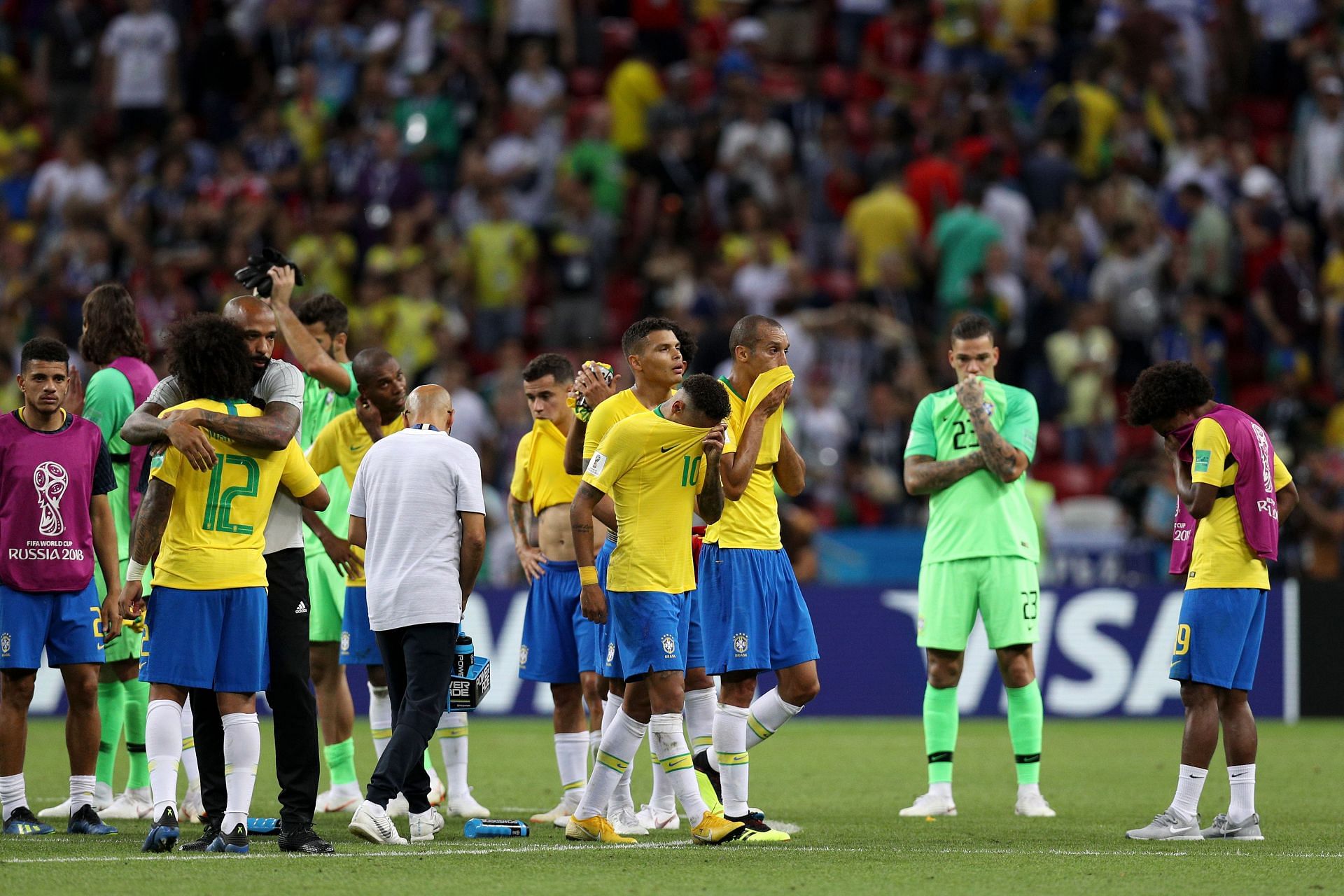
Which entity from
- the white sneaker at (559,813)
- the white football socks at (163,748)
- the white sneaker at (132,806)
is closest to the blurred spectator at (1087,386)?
the white sneaker at (559,813)

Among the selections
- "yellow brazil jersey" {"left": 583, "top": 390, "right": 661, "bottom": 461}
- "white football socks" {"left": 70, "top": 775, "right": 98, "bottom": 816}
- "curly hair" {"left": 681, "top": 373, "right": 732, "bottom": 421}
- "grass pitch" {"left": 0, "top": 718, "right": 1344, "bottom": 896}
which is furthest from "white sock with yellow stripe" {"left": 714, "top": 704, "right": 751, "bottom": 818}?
"white football socks" {"left": 70, "top": 775, "right": 98, "bottom": 816}

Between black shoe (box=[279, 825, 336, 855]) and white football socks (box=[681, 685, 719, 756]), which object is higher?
white football socks (box=[681, 685, 719, 756])

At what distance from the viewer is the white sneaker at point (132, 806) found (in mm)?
9805

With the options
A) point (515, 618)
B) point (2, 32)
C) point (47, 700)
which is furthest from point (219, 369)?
point (2, 32)

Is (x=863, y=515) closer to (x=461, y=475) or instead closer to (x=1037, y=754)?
(x=1037, y=754)

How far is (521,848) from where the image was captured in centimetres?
837

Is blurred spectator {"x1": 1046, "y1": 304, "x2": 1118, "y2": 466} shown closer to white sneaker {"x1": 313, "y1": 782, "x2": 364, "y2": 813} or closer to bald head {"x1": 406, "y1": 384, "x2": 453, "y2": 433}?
white sneaker {"x1": 313, "y1": 782, "x2": 364, "y2": 813}

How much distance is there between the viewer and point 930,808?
10000 mm

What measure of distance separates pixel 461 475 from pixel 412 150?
15004 mm

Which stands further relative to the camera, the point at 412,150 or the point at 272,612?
the point at 412,150

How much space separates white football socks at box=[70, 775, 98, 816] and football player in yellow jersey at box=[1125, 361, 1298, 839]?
207 inches

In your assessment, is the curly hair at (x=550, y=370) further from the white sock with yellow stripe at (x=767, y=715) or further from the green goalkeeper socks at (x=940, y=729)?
the green goalkeeper socks at (x=940, y=729)

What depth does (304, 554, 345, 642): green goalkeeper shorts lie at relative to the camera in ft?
33.9

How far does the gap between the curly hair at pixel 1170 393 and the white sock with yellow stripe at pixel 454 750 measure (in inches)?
156
